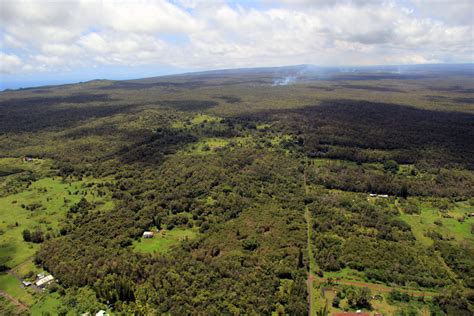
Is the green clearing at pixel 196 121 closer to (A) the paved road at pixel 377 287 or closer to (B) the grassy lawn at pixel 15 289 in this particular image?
(B) the grassy lawn at pixel 15 289

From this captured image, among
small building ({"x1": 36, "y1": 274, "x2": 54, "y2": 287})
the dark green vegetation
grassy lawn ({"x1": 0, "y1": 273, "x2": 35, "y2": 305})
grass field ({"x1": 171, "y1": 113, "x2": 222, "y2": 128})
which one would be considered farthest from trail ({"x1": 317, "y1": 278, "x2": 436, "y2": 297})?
grass field ({"x1": 171, "y1": 113, "x2": 222, "y2": 128})

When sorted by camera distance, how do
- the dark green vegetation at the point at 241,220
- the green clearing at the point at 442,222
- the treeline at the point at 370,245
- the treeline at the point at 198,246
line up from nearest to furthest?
the treeline at the point at 198,246 → the dark green vegetation at the point at 241,220 → the treeline at the point at 370,245 → the green clearing at the point at 442,222

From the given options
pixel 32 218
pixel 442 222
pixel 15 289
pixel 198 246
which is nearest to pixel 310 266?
pixel 198 246

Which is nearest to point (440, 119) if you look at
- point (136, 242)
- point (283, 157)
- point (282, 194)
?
point (283, 157)

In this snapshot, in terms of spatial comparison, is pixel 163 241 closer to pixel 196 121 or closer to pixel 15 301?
pixel 15 301

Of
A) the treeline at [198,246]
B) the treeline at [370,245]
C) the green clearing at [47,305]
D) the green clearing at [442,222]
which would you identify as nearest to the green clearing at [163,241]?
the treeline at [198,246]

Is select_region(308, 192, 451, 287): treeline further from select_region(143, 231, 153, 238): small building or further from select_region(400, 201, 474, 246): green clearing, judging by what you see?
select_region(143, 231, 153, 238): small building

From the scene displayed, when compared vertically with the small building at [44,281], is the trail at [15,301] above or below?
below
